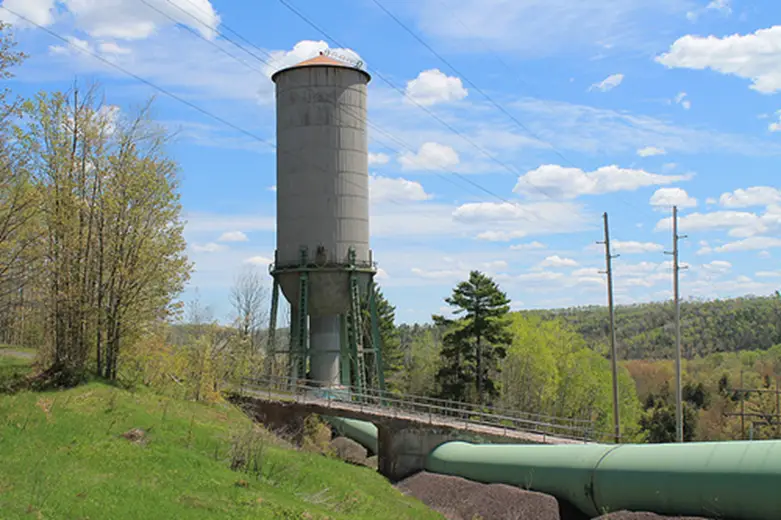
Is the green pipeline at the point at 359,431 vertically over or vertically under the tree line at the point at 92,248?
under

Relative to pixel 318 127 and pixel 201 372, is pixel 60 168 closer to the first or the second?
pixel 201 372

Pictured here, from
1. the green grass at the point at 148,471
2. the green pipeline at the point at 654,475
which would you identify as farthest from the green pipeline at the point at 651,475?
the green grass at the point at 148,471

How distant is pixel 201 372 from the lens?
30406mm

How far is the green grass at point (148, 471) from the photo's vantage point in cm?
1366

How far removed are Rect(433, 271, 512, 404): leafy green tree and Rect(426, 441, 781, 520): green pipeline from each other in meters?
22.9

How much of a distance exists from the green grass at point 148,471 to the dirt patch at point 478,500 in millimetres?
1010

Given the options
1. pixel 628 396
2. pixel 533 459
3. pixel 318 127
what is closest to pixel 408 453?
pixel 533 459

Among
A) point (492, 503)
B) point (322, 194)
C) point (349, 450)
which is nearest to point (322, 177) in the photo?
point (322, 194)

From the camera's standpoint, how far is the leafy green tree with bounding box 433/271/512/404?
155 feet

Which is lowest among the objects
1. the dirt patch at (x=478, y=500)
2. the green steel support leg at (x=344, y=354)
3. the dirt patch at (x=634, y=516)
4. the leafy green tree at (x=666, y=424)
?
the leafy green tree at (x=666, y=424)

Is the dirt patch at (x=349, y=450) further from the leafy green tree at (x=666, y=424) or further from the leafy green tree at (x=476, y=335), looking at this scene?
the leafy green tree at (x=666, y=424)

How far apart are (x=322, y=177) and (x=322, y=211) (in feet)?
5.58

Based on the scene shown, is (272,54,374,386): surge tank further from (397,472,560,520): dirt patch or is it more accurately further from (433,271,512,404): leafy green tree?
(397,472,560,520): dirt patch

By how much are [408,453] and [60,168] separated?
15.4 meters
